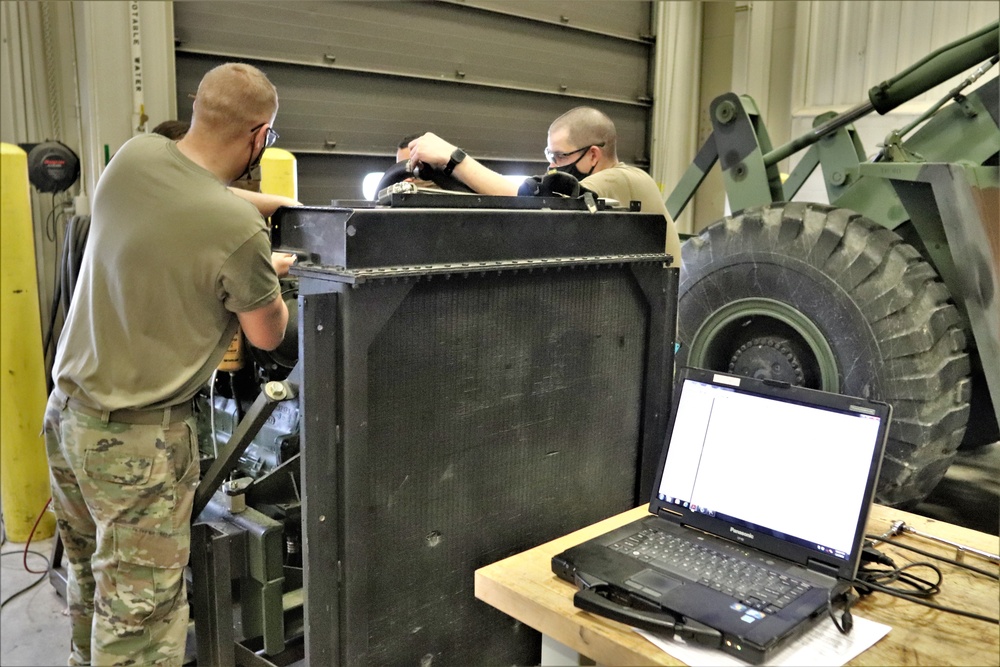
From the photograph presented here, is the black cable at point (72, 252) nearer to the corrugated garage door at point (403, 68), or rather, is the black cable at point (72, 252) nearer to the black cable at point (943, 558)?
the corrugated garage door at point (403, 68)

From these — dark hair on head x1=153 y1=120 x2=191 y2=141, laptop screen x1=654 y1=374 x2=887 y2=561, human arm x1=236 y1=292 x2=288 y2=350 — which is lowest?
laptop screen x1=654 y1=374 x2=887 y2=561

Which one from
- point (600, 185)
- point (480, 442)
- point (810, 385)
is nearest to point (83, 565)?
point (480, 442)

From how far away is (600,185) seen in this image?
215 centimetres

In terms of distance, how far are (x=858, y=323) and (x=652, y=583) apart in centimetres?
163

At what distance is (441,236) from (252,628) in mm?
1142

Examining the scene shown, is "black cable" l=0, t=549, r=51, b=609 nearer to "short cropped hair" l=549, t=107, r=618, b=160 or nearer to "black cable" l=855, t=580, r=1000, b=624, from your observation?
"short cropped hair" l=549, t=107, r=618, b=160

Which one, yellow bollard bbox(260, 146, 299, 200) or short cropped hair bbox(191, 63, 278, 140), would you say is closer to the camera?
short cropped hair bbox(191, 63, 278, 140)

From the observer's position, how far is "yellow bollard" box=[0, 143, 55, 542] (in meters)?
2.97

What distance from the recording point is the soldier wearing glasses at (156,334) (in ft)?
5.32

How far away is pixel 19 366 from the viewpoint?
120 inches

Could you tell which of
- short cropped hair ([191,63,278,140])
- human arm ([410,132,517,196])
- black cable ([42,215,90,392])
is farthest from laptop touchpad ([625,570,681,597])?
black cable ([42,215,90,392])

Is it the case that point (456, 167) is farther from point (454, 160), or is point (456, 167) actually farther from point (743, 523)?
point (743, 523)

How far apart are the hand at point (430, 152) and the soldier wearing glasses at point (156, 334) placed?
357 mm

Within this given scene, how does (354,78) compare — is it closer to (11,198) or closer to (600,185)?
(11,198)
